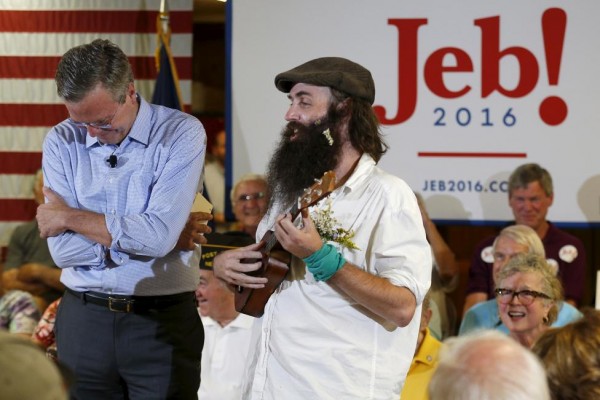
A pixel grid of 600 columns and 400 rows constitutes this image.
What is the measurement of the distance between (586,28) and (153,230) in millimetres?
3632

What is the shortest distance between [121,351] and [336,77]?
3.57ft

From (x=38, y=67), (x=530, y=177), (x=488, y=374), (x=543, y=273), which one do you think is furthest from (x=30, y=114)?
(x=488, y=374)

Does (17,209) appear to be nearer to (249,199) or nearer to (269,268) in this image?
(249,199)

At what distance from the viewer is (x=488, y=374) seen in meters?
1.85

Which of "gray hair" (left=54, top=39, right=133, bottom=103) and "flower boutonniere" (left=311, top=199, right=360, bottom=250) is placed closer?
"flower boutonniere" (left=311, top=199, right=360, bottom=250)

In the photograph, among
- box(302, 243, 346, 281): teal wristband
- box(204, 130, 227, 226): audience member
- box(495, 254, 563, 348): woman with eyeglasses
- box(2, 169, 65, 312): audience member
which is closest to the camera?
box(302, 243, 346, 281): teal wristband

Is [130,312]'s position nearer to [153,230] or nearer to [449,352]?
[153,230]

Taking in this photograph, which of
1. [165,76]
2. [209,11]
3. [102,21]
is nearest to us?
[165,76]

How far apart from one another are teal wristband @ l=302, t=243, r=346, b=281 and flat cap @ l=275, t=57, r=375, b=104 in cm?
52

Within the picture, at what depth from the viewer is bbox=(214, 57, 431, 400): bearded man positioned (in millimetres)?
2773

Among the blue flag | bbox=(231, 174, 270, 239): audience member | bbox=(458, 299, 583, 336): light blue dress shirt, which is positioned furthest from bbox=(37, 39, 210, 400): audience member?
the blue flag

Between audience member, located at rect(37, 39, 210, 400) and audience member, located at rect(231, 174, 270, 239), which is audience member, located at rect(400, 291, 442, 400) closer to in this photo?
audience member, located at rect(37, 39, 210, 400)

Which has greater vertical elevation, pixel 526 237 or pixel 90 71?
pixel 90 71

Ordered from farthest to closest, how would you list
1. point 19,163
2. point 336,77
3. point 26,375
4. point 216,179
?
point 216,179, point 19,163, point 336,77, point 26,375
